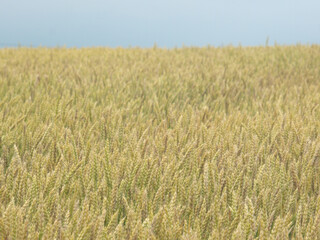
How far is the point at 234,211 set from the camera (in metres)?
1.27

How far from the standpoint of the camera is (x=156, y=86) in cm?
391


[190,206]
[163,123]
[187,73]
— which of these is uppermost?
[187,73]

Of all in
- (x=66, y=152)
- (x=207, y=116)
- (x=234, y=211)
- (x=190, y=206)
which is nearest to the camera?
(x=234, y=211)

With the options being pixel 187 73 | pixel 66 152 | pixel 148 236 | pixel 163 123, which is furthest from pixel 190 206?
pixel 187 73

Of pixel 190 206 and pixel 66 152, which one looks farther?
pixel 66 152

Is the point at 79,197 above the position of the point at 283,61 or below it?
below

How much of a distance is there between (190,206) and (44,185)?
1.81ft

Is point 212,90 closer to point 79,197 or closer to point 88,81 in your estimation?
point 88,81

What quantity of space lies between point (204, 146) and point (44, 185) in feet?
2.68

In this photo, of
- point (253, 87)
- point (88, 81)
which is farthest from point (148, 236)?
point (253, 87)

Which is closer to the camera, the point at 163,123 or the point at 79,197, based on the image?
the point at 79,197

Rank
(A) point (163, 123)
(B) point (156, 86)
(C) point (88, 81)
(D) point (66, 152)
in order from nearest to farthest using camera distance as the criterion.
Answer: (D) point (66, 152), (A) point (163, 123), (B) point (156, 86), (C) point (88, 81)

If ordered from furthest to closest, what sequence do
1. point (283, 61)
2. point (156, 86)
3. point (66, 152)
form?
1. point (283, 61)
2. point (156, 86)
3. point (66, 152)

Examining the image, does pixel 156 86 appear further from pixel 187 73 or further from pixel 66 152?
pixel 66 152
